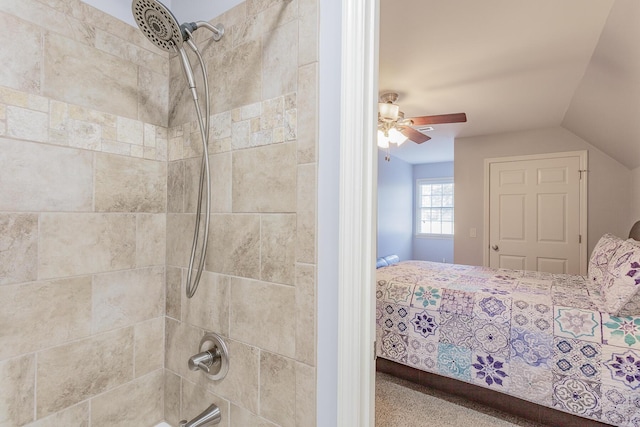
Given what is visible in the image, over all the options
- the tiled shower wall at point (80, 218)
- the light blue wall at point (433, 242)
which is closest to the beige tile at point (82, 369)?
the tiled shower wall at point (80, 218)

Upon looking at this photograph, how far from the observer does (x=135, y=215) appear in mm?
1224

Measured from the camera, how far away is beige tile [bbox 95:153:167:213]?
1.13 m

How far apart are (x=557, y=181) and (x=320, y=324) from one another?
14.0 ft

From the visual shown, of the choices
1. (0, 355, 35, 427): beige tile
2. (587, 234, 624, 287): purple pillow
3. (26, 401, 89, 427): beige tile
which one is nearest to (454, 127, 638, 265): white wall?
(587, 234, 624, 287): purple pillow

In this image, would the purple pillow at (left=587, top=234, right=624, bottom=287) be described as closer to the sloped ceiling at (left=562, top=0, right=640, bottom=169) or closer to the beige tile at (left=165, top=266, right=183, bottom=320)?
the sloped ceiling at (left=562, top=0, right=640, bottom=169)

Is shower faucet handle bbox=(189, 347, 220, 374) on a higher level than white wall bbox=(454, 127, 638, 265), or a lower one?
lower

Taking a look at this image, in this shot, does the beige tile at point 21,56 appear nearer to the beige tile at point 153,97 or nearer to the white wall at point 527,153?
the beige tile at point 153,97

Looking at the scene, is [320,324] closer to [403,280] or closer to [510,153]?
[403,280]

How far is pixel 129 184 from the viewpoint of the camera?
1204mm

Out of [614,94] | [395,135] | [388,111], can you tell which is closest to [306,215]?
[388,111]

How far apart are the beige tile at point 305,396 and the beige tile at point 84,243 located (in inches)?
31.4

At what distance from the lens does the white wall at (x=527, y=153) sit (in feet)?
11.5

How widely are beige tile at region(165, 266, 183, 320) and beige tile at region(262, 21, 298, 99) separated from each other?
2.63 ft

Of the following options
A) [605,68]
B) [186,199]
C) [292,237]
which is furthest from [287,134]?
[605,68]
